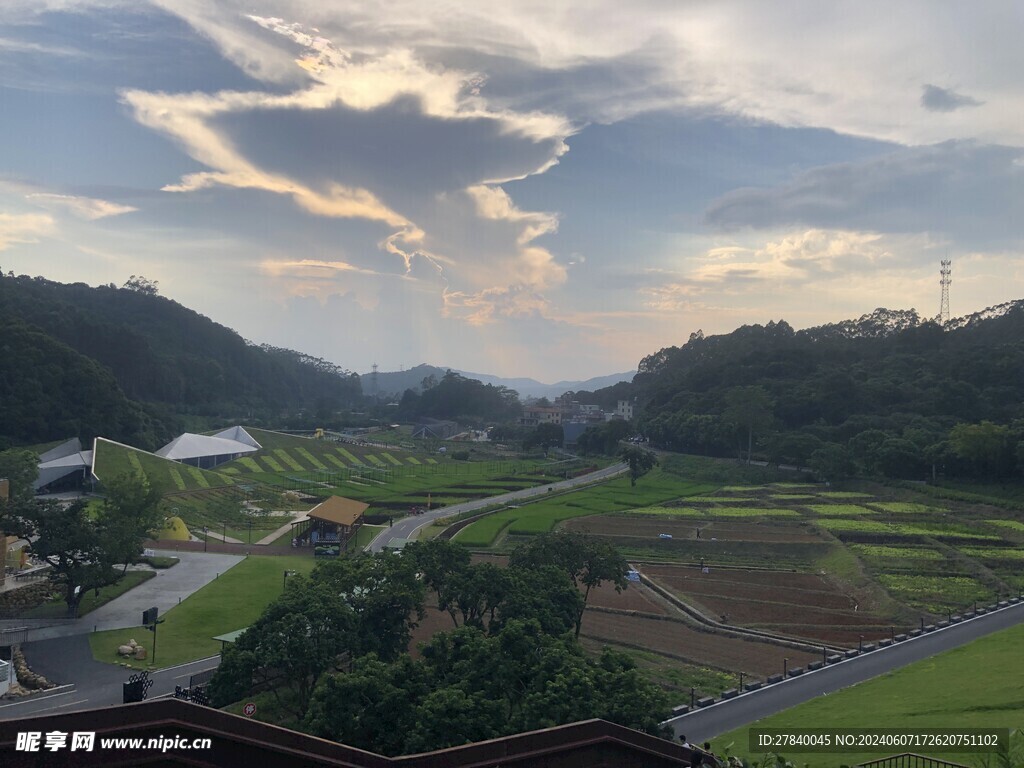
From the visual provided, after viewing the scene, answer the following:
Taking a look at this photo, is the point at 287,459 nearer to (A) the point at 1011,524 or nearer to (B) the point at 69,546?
(B) the point at 69,546

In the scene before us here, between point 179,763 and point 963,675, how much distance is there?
17053 millimetres

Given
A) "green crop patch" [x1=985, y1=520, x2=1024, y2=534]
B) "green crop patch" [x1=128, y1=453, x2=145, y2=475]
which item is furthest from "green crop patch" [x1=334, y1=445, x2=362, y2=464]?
"green crop patch" [x1=985, y1=520, x2=1024, y2=534]

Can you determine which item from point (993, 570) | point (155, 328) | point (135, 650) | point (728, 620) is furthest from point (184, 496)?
point (155, 328)

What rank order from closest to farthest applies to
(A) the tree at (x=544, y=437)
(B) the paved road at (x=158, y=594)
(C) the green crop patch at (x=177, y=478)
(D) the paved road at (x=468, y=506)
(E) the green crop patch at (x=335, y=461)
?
(B) the paved road at (x=158, y=594) < (D) the paved road at (x=468, y=506) < (C) the green crop patch at (x=177, y=478) < (E) the green crop patch at (x=335, y=461) < (A) the tree at (x=544, y=437)

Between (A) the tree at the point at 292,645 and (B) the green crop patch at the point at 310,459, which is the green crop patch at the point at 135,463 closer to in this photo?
(B) the green crop patch at the point at 310,459

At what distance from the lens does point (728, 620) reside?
24.8m

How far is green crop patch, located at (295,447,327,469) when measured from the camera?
6622 cm

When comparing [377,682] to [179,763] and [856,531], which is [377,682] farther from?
[856,531]

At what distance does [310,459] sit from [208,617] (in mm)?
45055

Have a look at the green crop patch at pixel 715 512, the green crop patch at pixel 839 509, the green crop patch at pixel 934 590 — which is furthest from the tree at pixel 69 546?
the green crop patch at pixel 839 509

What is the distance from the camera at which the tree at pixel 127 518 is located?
2486cm

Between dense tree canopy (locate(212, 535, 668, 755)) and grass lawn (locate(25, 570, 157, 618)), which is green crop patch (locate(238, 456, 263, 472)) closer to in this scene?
grass lawn (locate(25, 570, 157, 618))

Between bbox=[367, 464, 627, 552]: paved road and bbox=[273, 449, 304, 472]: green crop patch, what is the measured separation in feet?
73.5

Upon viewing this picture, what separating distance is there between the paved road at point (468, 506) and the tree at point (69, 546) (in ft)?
40.6
